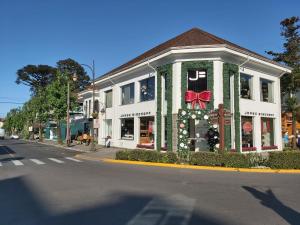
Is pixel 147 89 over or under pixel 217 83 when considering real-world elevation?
over

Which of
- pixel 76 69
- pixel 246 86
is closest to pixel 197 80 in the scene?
pixel 246 86

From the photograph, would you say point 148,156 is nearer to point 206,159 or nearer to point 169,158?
point 169,158

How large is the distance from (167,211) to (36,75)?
2933 inches

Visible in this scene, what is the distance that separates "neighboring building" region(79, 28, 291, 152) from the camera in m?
22.8

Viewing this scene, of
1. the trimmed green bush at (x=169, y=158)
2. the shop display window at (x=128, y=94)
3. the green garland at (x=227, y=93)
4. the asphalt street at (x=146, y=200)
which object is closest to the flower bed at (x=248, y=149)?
the green garland at (x=227, y=93)

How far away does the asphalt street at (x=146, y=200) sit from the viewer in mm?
6824

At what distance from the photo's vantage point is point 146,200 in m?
8.61

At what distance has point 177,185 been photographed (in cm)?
1111

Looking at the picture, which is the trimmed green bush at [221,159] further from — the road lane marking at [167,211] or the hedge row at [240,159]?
the road lane marking at [167,211]

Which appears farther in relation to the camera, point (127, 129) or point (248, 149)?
point (127, 129)

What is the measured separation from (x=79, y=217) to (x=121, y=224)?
1.02 meters

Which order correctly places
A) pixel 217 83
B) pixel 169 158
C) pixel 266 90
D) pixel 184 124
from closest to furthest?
pixel 169 158 < pixel 184 124 < pixel 217 83 < pixel 266 90

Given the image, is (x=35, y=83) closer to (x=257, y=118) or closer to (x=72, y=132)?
(x=72, y=132)

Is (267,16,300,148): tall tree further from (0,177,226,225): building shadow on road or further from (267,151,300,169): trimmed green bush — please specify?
(0,177,226,225): building shadow on road
